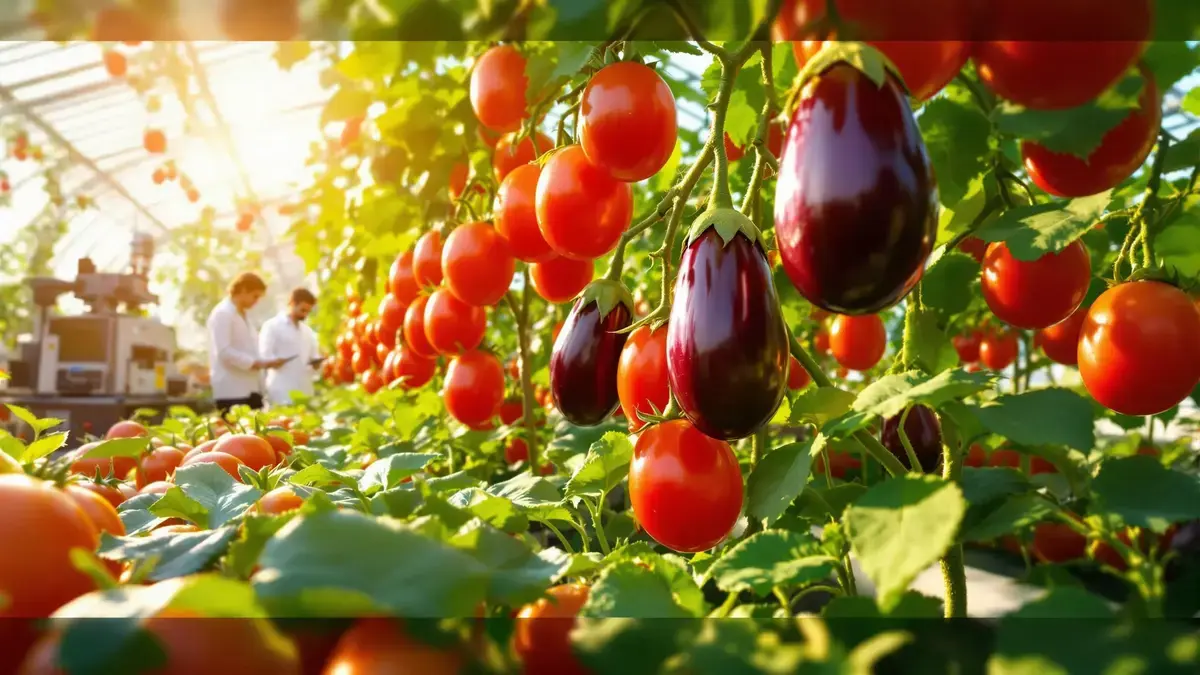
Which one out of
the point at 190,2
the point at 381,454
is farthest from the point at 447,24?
the point at 381,454

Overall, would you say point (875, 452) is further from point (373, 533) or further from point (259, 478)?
point (259, 478)

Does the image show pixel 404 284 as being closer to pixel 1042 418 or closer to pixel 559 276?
pixel 559 276

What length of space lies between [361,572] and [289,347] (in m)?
4.56

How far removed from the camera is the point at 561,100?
75 centimetres

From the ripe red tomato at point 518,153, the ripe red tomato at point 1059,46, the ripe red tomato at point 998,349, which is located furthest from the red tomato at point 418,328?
the ripe red tomato at point 998,349

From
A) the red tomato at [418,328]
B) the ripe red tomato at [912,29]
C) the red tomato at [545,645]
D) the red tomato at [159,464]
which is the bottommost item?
the red tomato at [159,464]

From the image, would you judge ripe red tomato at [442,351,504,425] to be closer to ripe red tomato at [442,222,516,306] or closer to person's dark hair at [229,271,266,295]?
ripe red tomato at [442,222,516,306]

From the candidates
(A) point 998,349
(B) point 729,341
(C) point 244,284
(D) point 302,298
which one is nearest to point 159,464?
(B) point 729,341

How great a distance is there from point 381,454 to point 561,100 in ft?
2.00

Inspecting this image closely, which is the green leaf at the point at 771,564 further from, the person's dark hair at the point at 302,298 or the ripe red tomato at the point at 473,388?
the person's dark hair at the point at 302,298

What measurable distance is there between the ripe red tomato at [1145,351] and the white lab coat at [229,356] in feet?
13.3

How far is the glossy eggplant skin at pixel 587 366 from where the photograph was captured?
65 cm

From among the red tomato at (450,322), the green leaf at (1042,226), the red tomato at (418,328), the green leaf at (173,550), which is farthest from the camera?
the red tomato at (418,328)

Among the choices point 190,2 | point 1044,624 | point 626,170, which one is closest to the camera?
point 1044,624
